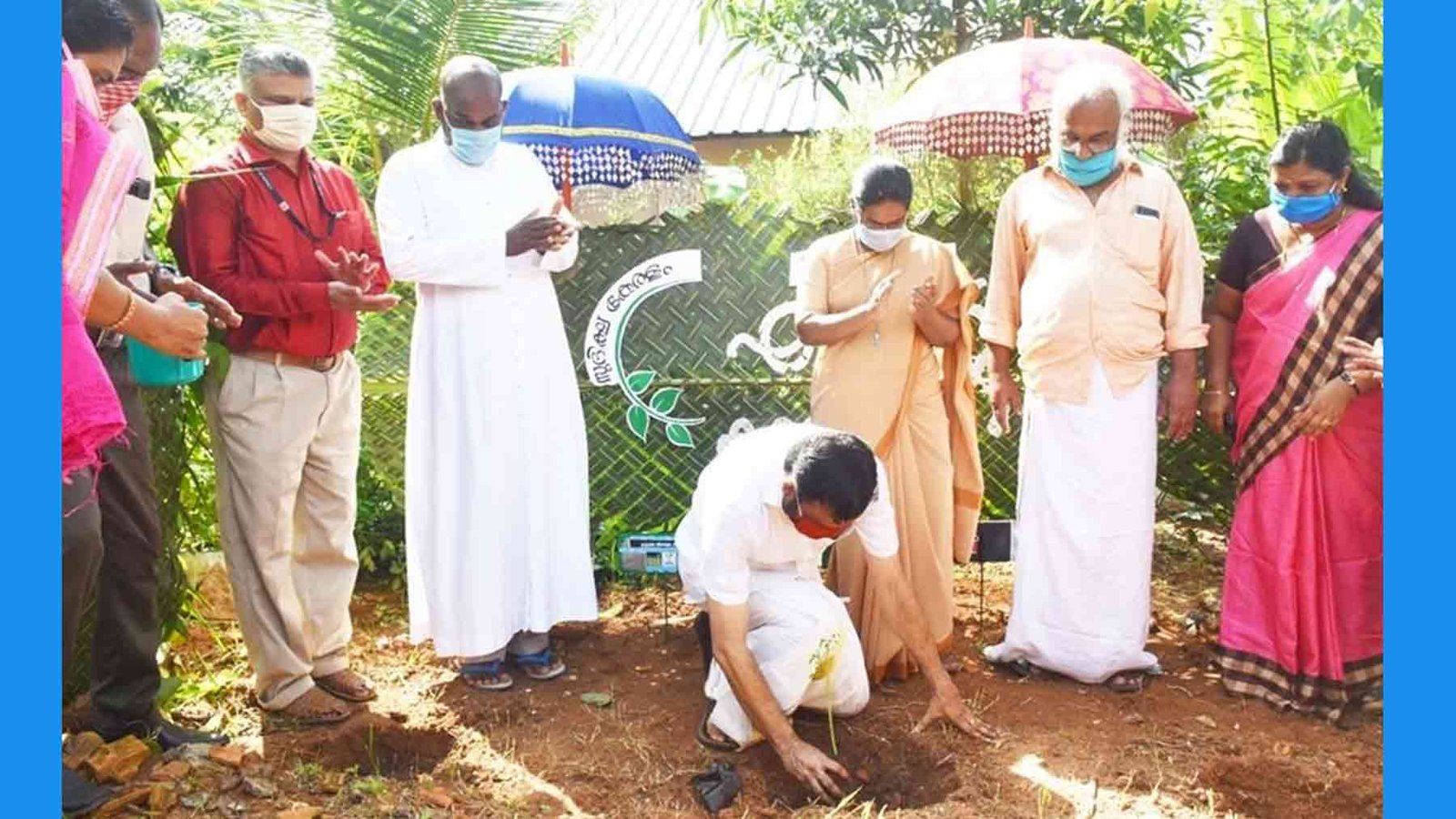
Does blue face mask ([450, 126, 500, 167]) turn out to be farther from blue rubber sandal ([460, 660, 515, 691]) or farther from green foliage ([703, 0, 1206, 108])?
green foliage ([703, 0, 1206, 108])

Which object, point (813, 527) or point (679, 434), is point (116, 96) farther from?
point (679, 434)

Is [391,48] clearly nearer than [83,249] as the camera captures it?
No

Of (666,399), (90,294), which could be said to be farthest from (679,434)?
(90,294)

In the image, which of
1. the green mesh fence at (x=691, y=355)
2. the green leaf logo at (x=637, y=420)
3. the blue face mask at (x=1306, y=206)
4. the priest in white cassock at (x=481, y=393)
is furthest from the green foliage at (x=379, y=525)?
the blue face mask at (x=1306, y=206)

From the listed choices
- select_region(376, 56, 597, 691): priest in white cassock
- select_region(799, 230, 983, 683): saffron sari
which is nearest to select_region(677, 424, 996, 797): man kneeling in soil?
select_region(799, 230, 983, 683): saffron sari

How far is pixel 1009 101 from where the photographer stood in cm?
515

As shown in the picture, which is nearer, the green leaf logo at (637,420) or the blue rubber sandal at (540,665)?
the blue rubber sandal at (540,665)

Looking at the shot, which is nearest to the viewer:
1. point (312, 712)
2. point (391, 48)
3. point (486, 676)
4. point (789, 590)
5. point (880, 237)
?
point (789, 590)

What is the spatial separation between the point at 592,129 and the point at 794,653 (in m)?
2.77

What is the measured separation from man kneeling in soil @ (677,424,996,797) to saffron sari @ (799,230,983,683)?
16.2 inches

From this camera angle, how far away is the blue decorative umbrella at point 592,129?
5406 mm

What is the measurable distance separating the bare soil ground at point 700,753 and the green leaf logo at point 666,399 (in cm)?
135

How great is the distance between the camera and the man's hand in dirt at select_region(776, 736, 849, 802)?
3232 millimetres

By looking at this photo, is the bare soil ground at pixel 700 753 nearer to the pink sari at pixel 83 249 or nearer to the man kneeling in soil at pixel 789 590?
the man kneeling in soil at pixel 789 590
